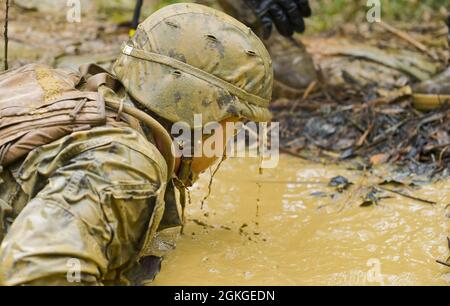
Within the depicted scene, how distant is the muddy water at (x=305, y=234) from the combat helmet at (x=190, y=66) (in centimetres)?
72

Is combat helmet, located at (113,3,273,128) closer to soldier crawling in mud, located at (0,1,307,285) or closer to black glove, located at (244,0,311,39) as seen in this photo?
soldier crawling in mud, located at (0,1,307,285)

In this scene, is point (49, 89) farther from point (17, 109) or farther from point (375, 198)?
point (375, 198)

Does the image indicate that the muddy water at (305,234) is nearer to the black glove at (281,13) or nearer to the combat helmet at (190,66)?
the combat helmet at (190,66)

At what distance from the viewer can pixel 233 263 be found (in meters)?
3.21

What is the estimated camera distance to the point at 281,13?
5.84 meters

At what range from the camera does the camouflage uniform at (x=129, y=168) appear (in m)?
2.34

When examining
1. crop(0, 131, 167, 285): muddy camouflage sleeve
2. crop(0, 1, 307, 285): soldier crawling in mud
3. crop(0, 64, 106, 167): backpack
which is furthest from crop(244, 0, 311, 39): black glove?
crop(0, 131, 167, 285): muddy camouflage sleeve

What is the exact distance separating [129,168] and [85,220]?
0.87 ft

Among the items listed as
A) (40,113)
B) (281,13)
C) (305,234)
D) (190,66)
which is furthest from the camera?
(281,13)

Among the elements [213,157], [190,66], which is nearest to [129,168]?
[190,66]

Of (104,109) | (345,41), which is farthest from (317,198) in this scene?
(345,41)

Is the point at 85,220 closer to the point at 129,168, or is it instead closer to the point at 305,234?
the point at 129,168

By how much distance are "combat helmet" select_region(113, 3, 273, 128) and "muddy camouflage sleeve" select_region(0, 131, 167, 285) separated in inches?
15.9
